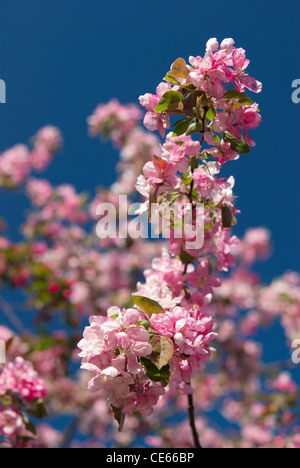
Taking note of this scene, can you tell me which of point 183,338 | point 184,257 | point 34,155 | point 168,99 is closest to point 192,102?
point 168,99

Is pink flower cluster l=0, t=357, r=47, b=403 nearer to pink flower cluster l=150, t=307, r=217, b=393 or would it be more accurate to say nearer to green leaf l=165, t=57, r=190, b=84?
pink flower cluster l=150, t=307, r=217, b=393

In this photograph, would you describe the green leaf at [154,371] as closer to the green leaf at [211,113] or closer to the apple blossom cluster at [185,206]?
the apple blossom cluster at [185,206]

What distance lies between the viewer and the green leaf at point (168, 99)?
146 cm

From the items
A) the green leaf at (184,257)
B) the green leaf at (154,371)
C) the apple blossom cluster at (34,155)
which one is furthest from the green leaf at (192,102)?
the apple blossom cluster at (34,155)

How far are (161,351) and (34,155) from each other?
6.44 meters

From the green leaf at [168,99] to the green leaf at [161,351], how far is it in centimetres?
80

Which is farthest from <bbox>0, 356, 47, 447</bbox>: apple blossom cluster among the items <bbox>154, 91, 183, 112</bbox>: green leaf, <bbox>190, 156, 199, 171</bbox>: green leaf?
<bbox>154, 91, 183, 112</bbox>: green leaf

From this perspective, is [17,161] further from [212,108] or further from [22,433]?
[212,108]

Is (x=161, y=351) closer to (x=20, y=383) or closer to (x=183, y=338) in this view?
(x=183, y=338)

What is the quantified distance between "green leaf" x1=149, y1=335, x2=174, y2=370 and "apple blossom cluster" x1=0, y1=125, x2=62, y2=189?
5994mm

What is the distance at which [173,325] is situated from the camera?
1375 millimetres

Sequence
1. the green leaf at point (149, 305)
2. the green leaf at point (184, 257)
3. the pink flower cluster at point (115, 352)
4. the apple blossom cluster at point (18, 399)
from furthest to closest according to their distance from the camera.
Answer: the apple blossom cluster at point (18, 399), the green leaf at point (184, 257), the green leaf at point (149, 305), the pink flower cluster at point (115, 352)

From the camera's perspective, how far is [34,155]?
7145 millimetres

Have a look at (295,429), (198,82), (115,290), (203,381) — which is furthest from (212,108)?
(203,381)
